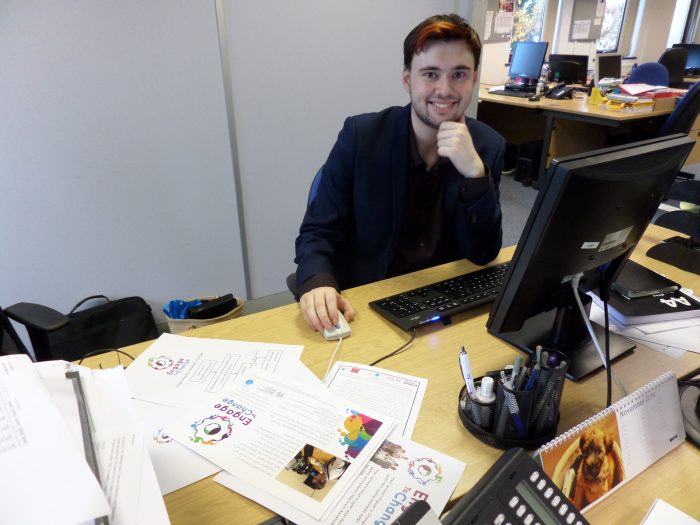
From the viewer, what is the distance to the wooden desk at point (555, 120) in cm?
356

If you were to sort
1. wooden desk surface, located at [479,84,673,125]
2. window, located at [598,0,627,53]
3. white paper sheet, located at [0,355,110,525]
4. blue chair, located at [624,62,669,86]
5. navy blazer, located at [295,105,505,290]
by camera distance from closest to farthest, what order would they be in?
white paper sheet, located at [0,355,110,525] < navy blazer, located at [295,105,505,290] < wooden desk surface, located at [479,84,673,125] < blue chair, located at [624,62,669,86] < window, located at [598,0,627,53]

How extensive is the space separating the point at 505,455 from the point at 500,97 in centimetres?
432

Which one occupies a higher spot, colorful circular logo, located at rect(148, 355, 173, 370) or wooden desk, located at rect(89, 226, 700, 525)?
colorful circular logo, located at rect(148, 355, 173, 370)

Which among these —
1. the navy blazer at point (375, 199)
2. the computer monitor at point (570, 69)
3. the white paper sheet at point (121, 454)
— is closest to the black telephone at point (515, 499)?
the white paper sheet at point (121, 454)

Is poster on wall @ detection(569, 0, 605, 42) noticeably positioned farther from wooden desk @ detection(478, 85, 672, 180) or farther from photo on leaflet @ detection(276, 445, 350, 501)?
photo on leaflet @ detection(276, 445, 350, 501)

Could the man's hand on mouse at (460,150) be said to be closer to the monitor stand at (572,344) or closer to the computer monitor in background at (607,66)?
the monitor stand at (572,344)

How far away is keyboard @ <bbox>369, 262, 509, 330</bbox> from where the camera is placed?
1058mm

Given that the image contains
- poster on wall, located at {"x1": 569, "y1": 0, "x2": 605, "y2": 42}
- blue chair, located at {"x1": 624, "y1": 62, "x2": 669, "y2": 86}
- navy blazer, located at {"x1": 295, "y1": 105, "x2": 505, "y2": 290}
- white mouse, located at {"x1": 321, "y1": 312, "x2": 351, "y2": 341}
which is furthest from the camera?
poster on wall, located at {"x1": 569, "y1": 0, "x2": 605, "y2": 42}

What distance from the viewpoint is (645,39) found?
7.05m

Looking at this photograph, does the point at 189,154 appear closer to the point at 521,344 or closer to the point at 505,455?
the point at 521,344

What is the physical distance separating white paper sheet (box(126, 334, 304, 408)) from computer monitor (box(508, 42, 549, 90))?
4260mm

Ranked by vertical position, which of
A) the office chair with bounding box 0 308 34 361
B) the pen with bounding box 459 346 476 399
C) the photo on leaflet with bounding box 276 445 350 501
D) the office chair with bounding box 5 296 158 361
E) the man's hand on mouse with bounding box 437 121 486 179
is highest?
the man's hand on mouse with bounding box 437 121 486 179

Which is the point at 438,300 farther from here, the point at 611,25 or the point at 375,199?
the point at 611,25

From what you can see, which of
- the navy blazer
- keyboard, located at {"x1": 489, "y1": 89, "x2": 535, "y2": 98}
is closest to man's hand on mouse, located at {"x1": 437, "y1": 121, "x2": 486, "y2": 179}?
the navy blazer
